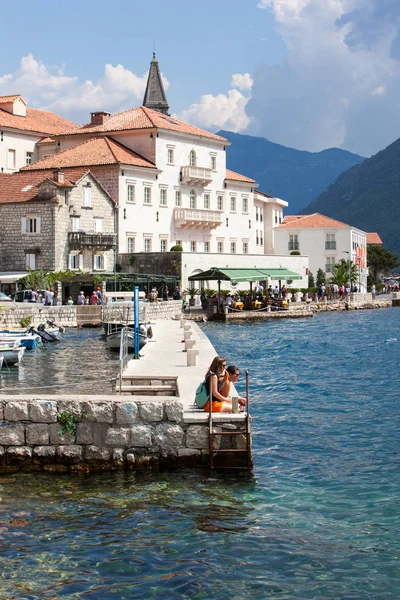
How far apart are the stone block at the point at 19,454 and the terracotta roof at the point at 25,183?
1712 inches

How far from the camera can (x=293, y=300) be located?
234 feet

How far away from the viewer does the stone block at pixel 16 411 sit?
12.5 metres

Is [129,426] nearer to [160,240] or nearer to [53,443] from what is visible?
[53,443]

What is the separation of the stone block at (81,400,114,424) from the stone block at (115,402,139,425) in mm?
100

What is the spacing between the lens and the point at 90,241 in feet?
188

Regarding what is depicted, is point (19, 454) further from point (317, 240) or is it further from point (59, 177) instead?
point (317, 240)

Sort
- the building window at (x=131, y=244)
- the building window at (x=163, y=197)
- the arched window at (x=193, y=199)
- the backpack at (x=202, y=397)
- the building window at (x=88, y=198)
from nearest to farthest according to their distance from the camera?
the backpack at (x=202, y=397) < the building window at (x=88, y=198) < the building window at (x=131, y=244) < the building window at (x=163, y=197) < the arched window at (x=193, y=199)

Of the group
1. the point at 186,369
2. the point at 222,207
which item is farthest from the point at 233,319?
the point at 186,369

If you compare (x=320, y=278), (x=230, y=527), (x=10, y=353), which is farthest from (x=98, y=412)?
(x=320, y=278)

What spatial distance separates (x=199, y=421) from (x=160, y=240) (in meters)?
55.1

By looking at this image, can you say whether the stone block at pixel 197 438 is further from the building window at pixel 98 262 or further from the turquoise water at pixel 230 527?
the building window at pixel 98 262

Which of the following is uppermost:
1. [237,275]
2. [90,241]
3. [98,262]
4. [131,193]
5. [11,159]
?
[11,159]

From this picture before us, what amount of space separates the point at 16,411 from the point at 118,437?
1505mm

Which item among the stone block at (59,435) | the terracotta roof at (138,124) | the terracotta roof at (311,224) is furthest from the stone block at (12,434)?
the terracotta roof at (311,224)
